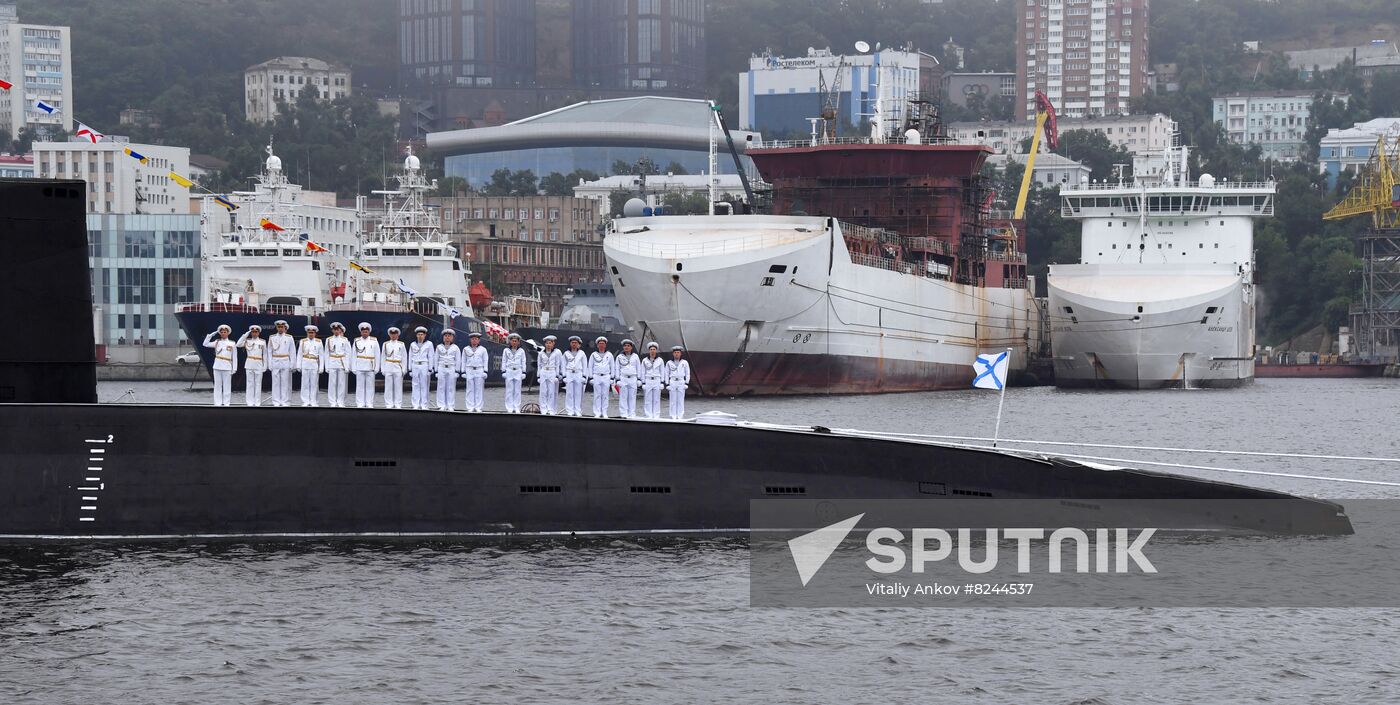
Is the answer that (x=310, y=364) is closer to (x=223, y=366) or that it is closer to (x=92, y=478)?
(x=223, y=366)

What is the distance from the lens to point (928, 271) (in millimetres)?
67812

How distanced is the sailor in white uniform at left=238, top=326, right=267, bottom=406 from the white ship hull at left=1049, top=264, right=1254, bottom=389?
153 ft

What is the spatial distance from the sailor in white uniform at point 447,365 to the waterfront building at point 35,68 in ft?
431

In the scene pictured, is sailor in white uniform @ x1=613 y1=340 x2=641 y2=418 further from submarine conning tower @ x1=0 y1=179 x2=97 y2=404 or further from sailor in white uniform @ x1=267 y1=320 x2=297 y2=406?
submarine conning tower @ x1=0 y1=179 x2=97 y2=404

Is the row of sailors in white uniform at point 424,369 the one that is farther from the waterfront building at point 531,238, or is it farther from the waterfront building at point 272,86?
the waterfront building at point 272,86

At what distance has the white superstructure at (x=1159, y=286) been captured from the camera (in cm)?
6694

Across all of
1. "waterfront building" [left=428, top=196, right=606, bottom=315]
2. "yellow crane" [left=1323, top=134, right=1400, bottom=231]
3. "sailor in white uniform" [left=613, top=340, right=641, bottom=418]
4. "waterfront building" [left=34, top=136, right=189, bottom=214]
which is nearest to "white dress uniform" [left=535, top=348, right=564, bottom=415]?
"sailor in white uniform" [left=613, top=340, right=641, bottom=418]

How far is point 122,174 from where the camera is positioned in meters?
112

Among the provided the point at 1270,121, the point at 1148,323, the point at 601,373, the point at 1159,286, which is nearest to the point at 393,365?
the point at 601,373

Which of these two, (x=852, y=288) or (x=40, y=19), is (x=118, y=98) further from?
(x=852, y=288)

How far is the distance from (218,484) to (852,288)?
127 ft

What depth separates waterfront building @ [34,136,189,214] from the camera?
103 metres

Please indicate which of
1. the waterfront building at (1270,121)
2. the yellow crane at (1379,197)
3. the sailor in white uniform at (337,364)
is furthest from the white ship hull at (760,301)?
the waterfront building at (1270,121)

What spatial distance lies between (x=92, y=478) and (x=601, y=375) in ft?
26.4
